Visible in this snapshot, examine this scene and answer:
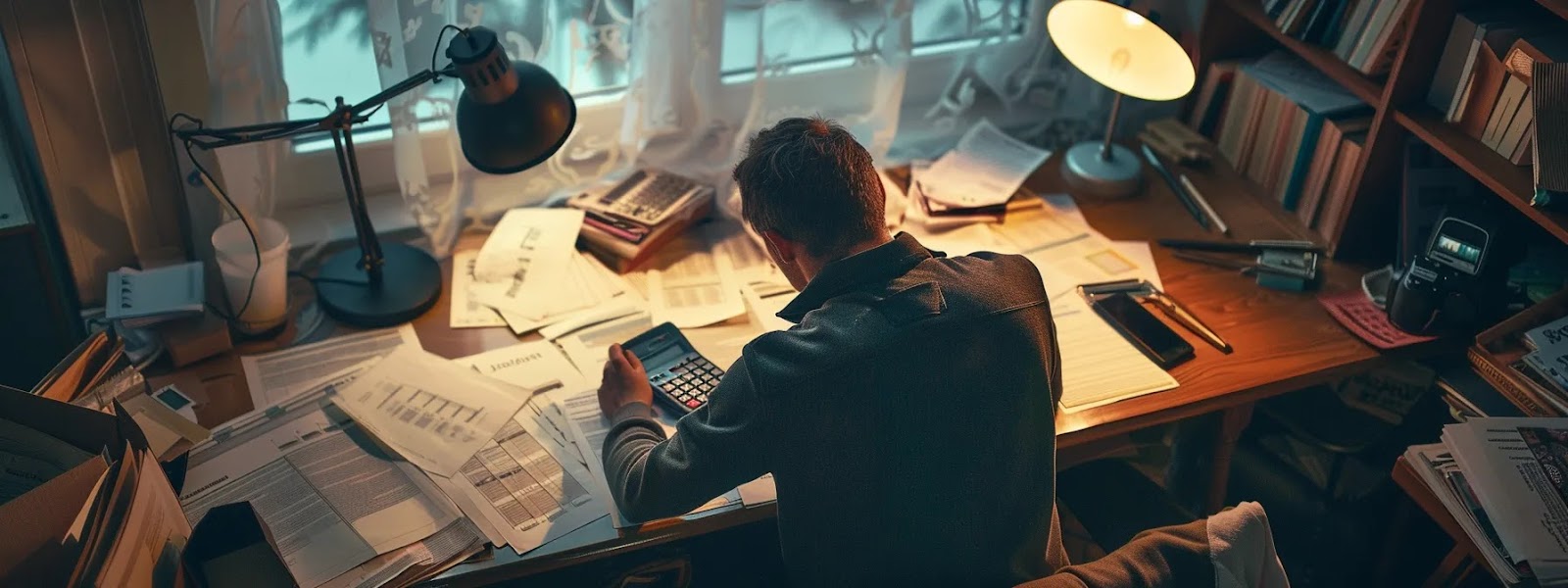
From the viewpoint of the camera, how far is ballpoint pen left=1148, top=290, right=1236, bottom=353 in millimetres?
1969

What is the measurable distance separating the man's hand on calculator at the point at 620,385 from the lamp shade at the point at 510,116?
0.30 m

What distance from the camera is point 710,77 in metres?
2.09

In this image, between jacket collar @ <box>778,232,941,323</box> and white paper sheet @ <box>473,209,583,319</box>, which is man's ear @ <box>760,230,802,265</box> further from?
white paper sheet @ <box>473,209,583,319</box>

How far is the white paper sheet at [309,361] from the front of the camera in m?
1.77

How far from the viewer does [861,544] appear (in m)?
1.44

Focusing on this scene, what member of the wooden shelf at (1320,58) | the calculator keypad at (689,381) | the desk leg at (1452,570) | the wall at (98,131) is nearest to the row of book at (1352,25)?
the wooden shelf at (1320,58)

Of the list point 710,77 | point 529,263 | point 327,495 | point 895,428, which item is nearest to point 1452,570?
point 895,428

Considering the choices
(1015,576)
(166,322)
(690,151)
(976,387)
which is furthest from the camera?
(690,151)

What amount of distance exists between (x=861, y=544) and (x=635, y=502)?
0.28 m

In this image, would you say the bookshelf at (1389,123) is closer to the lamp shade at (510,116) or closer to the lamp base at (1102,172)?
the lamp base at (1102,172)

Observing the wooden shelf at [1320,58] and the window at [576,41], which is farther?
the wooden shelf at [1320,58]

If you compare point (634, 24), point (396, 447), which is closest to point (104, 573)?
point (396, 447)

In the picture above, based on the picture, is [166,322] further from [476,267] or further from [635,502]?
[635,502]

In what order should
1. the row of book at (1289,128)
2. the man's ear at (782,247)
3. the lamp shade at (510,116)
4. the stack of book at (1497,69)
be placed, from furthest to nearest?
1. the row of book at (1289,128)
2. the stack of book at (1497,69)
3. the lamp shade at (510,116)
4. the man's ear at (782,247)
